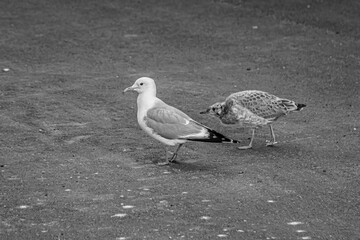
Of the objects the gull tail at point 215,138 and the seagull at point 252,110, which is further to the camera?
the seagull at point 252,110

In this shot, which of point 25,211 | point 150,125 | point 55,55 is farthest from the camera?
point 55,55

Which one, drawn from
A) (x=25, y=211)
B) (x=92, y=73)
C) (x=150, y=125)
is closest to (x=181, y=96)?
(x=92, y=73)

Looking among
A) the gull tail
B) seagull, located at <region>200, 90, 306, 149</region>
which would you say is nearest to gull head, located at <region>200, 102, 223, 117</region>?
seagull, located at <region>200, 90, 306, 149</region>

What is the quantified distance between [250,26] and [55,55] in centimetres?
375

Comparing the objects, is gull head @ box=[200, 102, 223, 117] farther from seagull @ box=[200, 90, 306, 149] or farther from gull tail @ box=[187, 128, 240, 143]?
gull tail @ box=[187, 128, 240, 143]

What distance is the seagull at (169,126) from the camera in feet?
30.2

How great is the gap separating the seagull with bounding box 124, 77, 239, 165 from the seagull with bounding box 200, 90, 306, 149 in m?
0.72

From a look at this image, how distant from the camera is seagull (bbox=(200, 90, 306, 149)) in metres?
9.98

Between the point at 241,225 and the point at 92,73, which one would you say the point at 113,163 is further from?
the point at 92,73

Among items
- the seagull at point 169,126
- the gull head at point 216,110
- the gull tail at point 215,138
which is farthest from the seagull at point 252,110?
the gull tail at point 215,138

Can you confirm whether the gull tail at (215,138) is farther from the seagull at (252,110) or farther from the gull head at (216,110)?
the gull head at (216,110)

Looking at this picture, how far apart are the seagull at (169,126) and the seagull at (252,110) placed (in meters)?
0.72

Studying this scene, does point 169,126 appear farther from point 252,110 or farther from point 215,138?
point 252,110

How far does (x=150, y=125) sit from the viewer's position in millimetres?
9406
